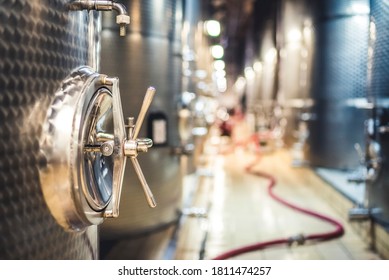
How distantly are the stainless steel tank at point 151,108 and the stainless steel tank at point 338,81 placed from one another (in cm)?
246

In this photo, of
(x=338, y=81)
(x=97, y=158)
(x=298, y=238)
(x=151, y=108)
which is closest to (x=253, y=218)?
(x=298, y=238)

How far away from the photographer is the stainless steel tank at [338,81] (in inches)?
212

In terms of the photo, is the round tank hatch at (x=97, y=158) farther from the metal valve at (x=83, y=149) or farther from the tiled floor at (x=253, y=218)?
the tiled floor at (x=253, y=218)

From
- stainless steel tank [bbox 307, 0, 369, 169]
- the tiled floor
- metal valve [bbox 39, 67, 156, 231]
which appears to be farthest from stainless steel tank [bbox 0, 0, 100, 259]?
stainless steel tank [bbox 307, 0, 369, 169]

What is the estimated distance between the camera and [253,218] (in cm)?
450

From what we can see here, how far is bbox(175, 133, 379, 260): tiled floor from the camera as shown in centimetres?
356

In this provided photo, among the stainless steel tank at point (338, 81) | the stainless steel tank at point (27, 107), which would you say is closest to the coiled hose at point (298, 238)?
the stainless steel tank at point (338, 81)

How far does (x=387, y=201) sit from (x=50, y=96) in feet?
8.36

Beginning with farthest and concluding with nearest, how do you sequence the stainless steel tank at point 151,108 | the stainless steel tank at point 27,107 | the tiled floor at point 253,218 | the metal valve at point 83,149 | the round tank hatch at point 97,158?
the tiled floor at point 253,218 → the stainless steel tank at point 151,108 → the round tank hatch at point 97,158 → the metal valve at point 83,149 → the stainless steel tank at point 27,107

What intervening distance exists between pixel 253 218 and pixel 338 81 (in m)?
2.25

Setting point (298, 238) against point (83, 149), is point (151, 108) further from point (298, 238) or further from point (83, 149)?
point (83, 149)
